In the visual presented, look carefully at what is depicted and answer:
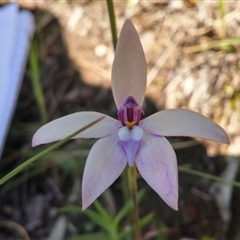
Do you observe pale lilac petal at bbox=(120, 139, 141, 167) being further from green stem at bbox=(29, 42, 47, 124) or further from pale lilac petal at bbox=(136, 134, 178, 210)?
green stem at bbox=(29, 42, 47, 124)

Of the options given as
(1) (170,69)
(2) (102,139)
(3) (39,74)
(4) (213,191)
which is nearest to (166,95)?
(1) (170,69)

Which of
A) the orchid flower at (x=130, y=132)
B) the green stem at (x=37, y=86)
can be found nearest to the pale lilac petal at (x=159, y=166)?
the orchid flower at (x=130, y=132)

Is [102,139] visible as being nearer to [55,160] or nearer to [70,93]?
[55,160]

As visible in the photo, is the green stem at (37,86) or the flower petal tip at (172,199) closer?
the flower petal tip at (172,199)

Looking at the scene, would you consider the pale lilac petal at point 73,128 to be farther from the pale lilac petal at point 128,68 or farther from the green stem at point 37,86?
the green stem at point 37,86

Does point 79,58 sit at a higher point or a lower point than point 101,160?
lower

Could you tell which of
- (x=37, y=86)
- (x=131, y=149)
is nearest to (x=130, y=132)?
(x=131, y=149)
